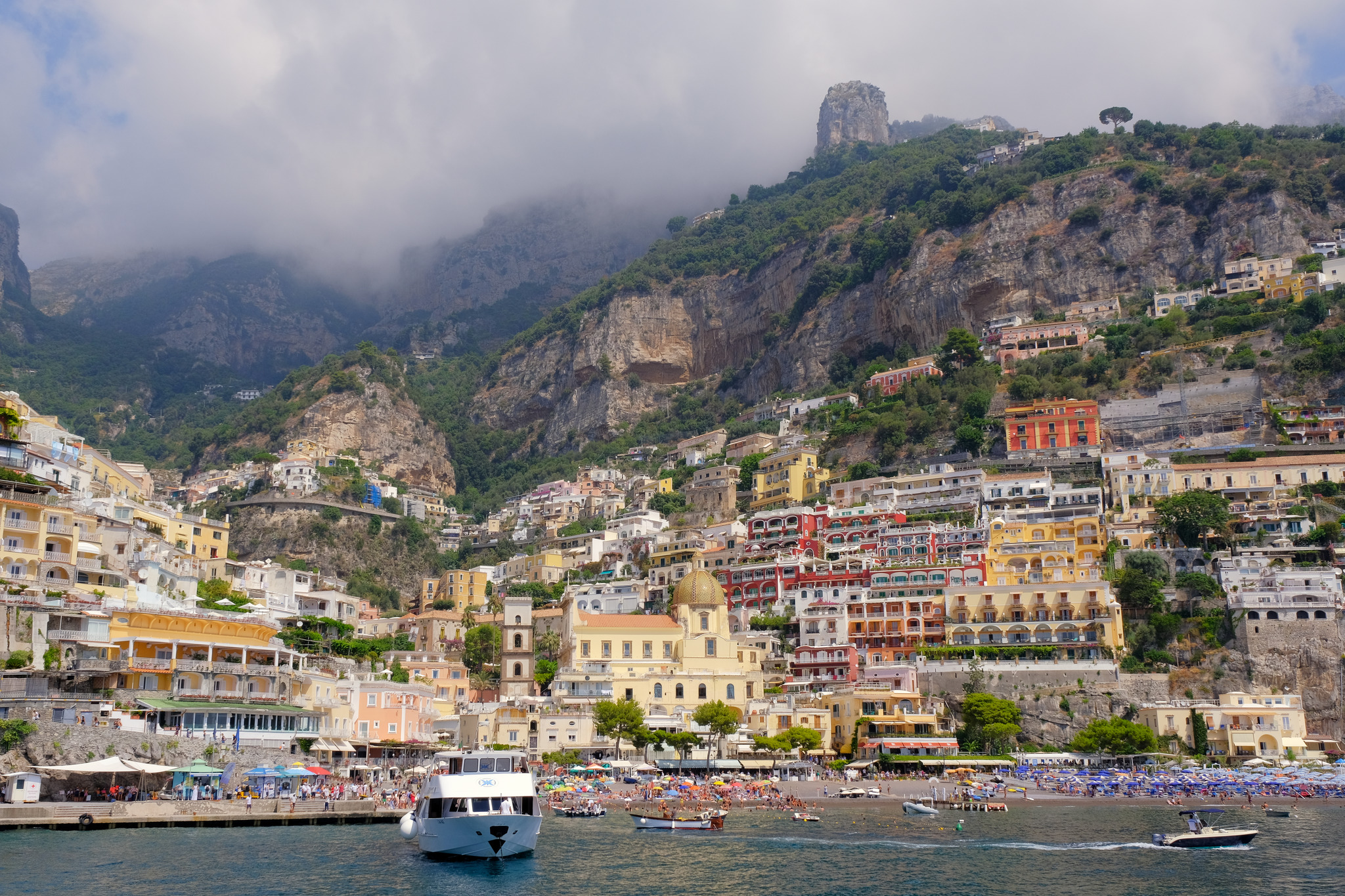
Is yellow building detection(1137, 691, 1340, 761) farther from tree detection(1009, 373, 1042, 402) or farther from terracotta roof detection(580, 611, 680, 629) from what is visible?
tree detection(1009, 373, 1042, 402)

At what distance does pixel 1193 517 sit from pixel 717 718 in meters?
37.2

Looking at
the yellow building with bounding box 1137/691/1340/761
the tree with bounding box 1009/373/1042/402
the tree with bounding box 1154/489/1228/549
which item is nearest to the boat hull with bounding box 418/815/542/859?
the yellow building with bounding box 1137/691/1340/761

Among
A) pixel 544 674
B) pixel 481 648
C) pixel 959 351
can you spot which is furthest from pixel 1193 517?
pixel 481 648

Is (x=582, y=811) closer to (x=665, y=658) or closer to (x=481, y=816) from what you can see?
(x=481, y=816)

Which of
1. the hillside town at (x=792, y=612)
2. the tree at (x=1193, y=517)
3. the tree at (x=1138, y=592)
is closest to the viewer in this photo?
the hillside town at (x=792, y=612)

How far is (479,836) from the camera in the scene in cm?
4572

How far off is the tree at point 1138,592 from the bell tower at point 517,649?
39979mm

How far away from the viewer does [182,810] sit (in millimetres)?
52438

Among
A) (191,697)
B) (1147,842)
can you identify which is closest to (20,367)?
(191,697)

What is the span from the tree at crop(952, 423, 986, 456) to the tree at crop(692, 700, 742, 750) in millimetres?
46114

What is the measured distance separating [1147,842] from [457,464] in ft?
441

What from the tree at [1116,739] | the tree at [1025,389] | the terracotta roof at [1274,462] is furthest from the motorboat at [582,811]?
the tree at [1025,389]

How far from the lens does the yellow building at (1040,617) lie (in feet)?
270

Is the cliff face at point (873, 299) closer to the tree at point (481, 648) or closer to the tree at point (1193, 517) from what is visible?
the tree at point (1193, 517)
